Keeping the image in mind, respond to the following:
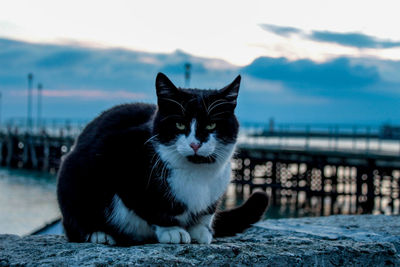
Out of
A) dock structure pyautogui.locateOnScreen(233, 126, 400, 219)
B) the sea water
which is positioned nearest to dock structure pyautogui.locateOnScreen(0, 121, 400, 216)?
dock structure pyautogui.locateOnScreen(233, 126, 400, 219)

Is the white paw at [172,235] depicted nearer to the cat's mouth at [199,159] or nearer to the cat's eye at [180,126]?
the cat's mouth at [199,159]

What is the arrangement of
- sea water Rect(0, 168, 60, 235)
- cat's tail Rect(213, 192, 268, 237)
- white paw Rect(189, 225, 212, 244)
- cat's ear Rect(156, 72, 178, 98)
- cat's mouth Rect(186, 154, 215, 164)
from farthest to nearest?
sea water Rect(0, 168, 60, 235) < cat's tail Rect(213, 192, 268, 237) < white paw Rect(189, 225, 212, 244) < cat's ear Rect(156, 72, 178, 98) < cat's mouth Rect(186, 154, 215, 164)

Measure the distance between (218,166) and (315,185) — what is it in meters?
21.9

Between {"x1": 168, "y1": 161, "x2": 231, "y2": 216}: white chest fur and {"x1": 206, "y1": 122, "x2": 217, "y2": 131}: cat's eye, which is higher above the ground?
{"x1": 206, "y1": 122, "x2": 217, "y2": 131}: cat's eye

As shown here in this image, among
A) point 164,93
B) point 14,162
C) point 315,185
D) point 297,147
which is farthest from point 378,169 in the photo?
point 14,162

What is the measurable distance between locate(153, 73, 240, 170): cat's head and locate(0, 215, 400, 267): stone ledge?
54 cm

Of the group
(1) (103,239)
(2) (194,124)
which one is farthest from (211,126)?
(1) (103,239)

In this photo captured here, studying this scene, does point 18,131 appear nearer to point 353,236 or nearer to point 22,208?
point 22,208

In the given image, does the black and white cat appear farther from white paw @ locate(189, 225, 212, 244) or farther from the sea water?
the sea water

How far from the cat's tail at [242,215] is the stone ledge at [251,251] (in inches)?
3.5

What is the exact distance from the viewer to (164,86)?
2785 millimetres

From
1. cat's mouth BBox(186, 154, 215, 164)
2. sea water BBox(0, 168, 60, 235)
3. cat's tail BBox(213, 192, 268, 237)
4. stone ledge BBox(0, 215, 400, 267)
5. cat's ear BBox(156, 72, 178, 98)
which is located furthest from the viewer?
sea water BBox(0, 168, 60, 235)

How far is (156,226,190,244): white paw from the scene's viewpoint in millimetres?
2830

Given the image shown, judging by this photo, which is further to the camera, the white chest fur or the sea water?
the sea water
